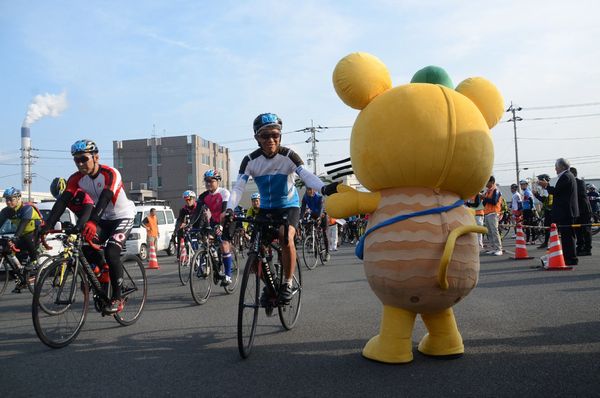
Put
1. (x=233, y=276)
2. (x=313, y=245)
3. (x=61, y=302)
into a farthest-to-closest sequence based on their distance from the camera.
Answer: (x=313, y=245) < (x=233, y=276) < (x=61, y=302)

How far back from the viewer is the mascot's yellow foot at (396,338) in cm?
343

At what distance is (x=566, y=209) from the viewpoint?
8.68m

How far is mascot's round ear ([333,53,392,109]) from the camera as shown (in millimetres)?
3508

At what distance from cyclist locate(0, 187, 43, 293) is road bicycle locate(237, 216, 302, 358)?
5717mm

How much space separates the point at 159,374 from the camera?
3.52m

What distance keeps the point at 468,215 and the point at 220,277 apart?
4.77 meters

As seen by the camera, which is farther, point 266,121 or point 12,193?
point 12,193

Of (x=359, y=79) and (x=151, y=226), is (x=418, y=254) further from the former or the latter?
(x=151, y=226)

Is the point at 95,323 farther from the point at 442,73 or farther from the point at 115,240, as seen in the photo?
the point at 442,73

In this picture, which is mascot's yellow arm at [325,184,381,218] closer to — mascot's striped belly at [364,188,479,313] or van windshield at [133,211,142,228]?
mascot's striped belly at [364,188,479,313]

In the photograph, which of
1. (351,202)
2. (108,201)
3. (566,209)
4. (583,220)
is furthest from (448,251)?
(583,220)

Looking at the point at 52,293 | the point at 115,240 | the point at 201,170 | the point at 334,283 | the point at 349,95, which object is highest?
the point at 201,170

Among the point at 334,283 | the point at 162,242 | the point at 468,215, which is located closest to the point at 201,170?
the point at 162,242

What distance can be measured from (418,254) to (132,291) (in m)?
3.71
